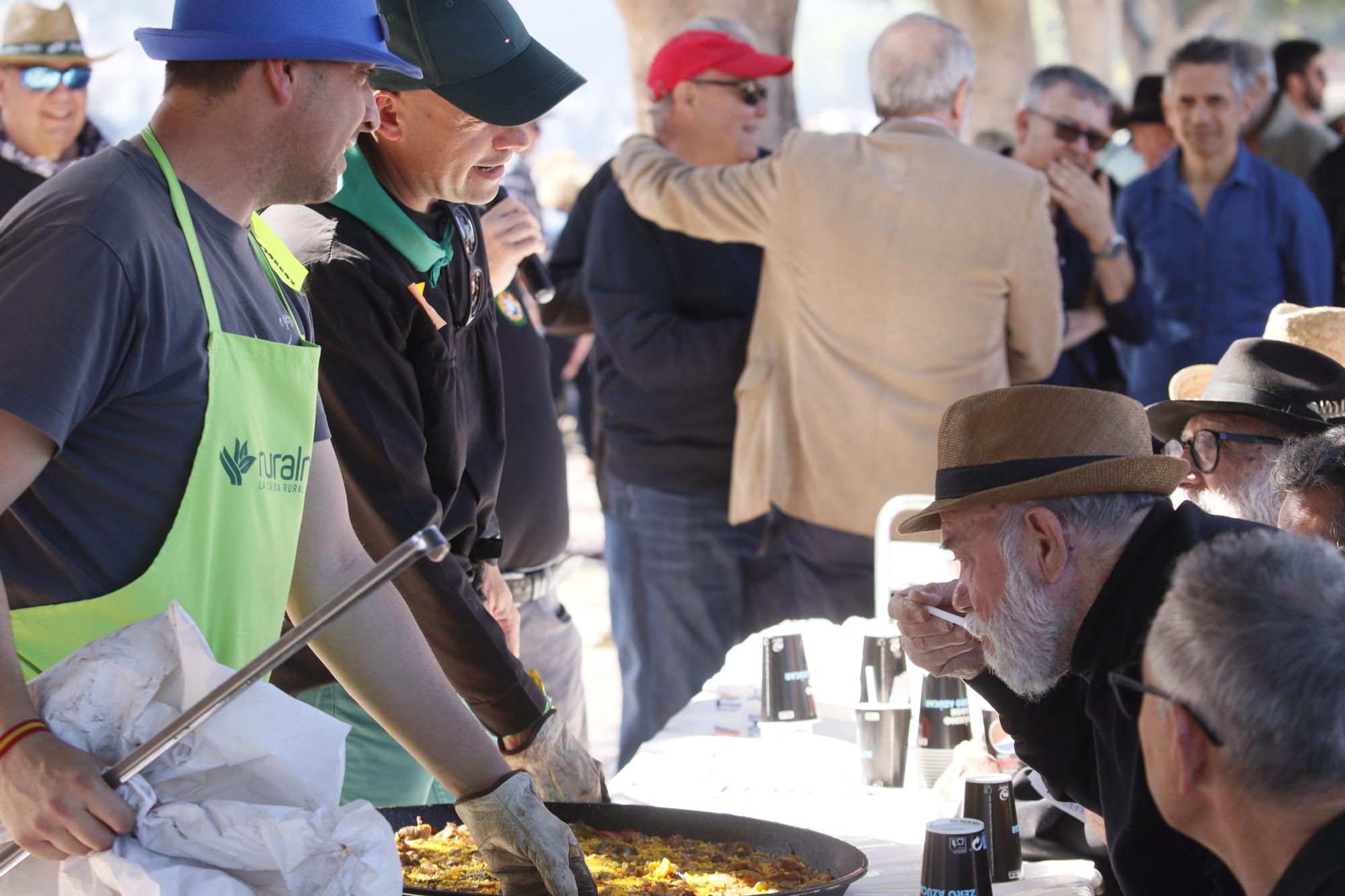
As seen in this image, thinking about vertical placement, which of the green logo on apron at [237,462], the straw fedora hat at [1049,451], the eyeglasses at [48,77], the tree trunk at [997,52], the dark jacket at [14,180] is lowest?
Result: the straw fedora hat at [1049,451]

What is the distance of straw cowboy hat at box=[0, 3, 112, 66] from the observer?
485cm

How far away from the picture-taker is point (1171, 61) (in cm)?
566

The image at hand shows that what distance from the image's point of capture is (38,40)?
490 cm

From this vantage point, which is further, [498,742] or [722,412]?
[722,412]

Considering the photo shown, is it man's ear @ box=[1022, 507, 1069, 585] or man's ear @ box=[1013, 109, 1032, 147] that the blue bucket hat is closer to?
man's ear @ box=[1022, 507, 1069, 585]

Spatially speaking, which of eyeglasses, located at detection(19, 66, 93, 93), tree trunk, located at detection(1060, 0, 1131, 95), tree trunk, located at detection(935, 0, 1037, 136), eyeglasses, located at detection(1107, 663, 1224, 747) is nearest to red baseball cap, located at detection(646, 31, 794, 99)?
eyeglasses, located at detection(19, 66, 93, 93)

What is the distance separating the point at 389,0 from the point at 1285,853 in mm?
1843

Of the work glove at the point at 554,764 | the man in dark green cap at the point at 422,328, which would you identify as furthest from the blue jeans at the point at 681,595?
the work glove at the point at 554,764

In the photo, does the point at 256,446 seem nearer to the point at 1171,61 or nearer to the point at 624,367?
the point at 624,367

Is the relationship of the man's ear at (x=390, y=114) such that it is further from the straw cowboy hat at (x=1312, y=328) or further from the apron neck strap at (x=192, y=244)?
the straw cowboy hat at (x=1312, y=328)

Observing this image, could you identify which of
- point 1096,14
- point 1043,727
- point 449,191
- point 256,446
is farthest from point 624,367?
point 1096,14

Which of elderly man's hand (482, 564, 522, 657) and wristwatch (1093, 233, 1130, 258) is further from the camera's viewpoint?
wristwatch (1093, 233, 1130, 258)

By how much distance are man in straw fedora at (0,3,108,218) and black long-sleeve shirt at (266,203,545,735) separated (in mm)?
2779

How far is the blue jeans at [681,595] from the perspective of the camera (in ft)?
15.0
